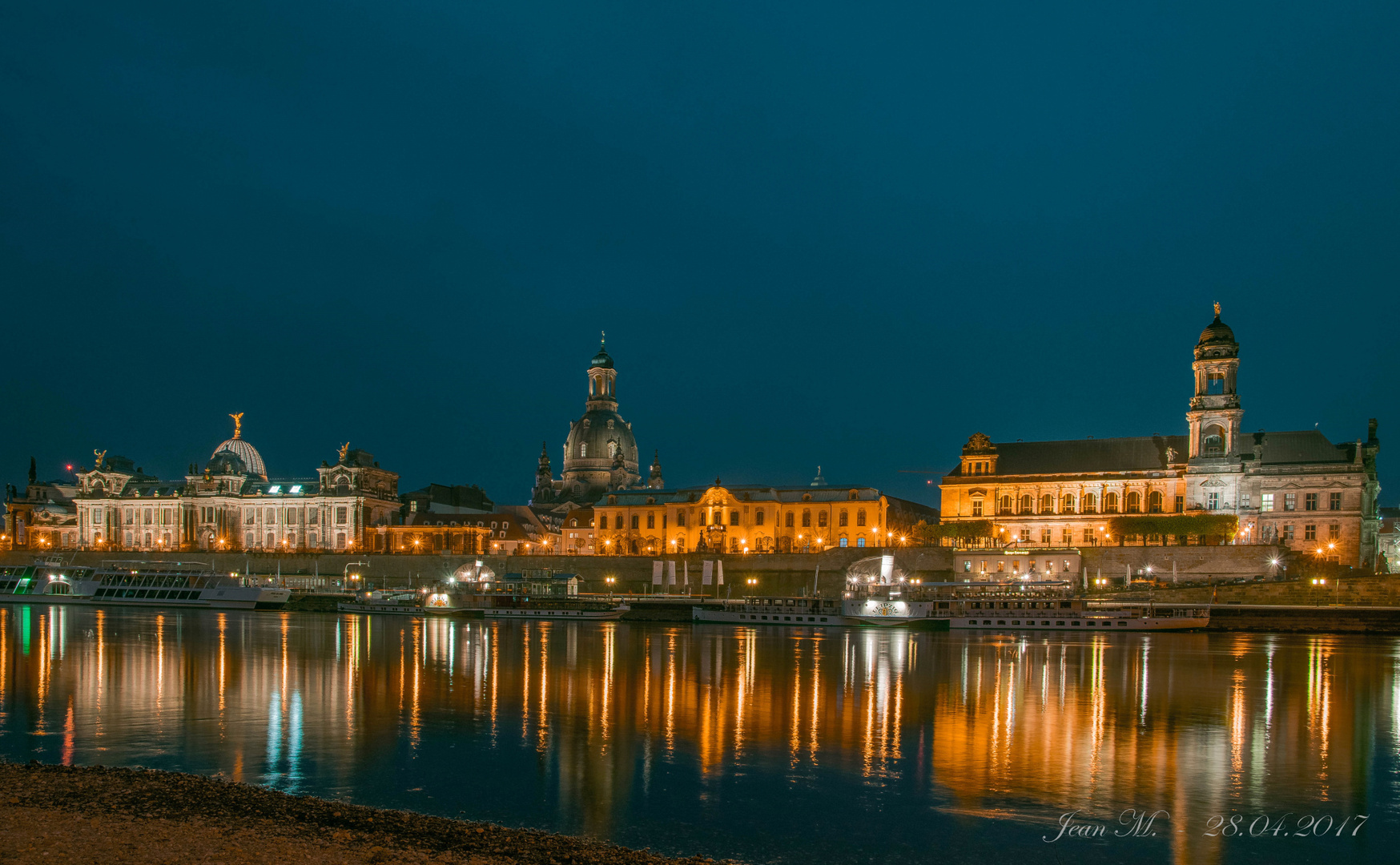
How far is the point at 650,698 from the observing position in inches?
1024

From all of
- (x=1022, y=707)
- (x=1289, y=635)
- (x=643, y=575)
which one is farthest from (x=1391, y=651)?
(x=643, y=575)

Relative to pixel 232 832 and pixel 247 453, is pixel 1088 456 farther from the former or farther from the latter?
pixel 247 453

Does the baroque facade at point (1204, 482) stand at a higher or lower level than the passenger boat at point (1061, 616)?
higher

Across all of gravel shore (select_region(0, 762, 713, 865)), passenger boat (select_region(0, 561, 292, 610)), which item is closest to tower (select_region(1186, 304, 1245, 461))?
passenger boat (select_region(0, 561, 292, 610))

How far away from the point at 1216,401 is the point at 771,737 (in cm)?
6728

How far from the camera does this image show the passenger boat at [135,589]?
70812 millimetres

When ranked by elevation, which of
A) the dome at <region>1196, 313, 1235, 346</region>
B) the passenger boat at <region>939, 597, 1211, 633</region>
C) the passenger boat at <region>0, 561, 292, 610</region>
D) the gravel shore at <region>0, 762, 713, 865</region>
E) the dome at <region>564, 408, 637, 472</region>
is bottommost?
the passenger boat at <region>0, 561, 292, 610</region>

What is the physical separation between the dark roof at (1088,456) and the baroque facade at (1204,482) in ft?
0.30

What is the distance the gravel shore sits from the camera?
11633 millimetres

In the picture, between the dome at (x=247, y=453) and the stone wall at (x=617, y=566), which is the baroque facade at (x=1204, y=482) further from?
the dome at (x=247, y=453)

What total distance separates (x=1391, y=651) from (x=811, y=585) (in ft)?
139

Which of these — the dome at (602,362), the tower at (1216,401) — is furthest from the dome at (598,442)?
the tower at (1216,401)

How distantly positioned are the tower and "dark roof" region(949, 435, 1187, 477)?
2.87 meters

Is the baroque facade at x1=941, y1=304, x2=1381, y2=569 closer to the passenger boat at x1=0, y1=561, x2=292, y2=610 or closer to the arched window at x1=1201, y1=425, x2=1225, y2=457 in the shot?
the arched window at x1=1201, y1=425, x2=1225, y2=457
